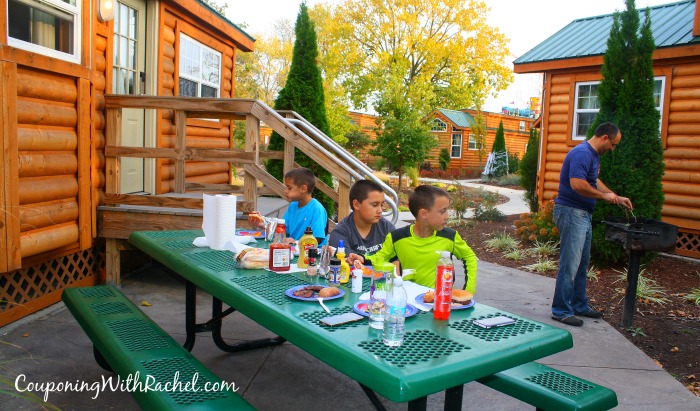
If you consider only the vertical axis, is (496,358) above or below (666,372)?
above

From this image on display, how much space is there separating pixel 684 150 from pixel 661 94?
40.7 inches

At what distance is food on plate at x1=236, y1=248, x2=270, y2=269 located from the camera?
312 centimetres

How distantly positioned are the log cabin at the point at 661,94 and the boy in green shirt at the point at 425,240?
6.97m

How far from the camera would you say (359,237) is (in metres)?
3.71

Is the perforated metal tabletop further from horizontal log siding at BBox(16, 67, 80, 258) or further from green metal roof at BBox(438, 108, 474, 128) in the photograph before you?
green metal roof at BBox(438, 108, 474, 128)

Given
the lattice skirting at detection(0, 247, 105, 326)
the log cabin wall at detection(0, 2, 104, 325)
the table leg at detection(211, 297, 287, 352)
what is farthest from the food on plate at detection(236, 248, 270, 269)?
the lattice skirting at detection(0, 247, 105, 326)

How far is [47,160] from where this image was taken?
4734mm

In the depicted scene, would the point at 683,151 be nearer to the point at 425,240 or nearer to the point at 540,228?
the point at 540,228

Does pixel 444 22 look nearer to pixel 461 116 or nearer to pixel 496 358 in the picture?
pixel 461 116

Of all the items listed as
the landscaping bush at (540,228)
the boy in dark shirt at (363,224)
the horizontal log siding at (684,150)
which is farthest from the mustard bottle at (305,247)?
the horizontal log siding at (684,150)

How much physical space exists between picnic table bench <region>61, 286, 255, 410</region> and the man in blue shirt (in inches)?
141

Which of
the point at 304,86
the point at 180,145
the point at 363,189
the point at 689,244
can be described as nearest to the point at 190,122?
the point at 180,145

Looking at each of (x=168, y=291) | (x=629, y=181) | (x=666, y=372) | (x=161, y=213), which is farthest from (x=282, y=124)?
(x=629, y=181)

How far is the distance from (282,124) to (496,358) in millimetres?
4132
